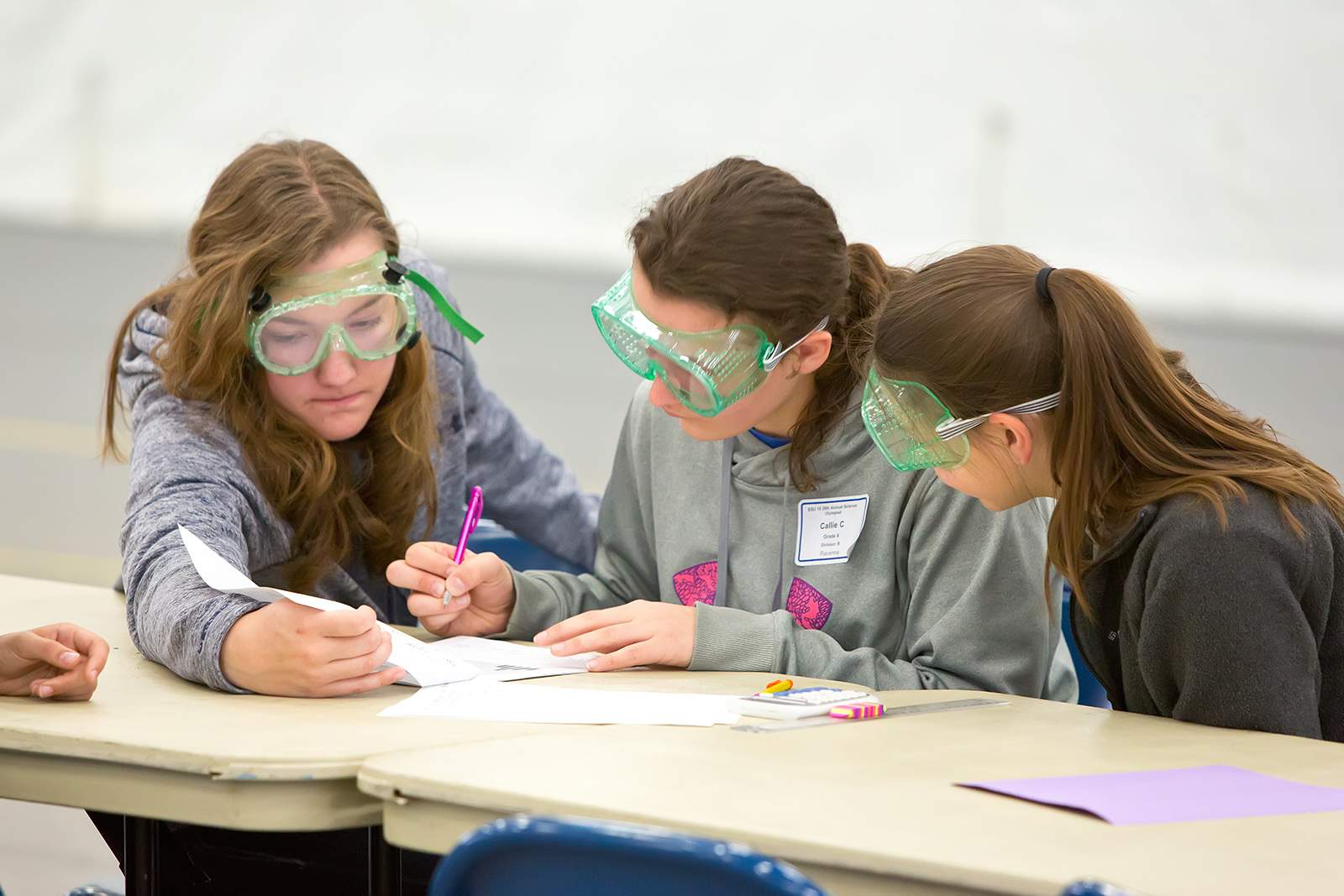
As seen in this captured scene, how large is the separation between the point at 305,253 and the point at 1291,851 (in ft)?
4.54

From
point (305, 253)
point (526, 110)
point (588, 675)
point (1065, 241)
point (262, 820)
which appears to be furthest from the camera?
point (526, 110)

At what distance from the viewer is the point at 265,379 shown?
1.83 meters

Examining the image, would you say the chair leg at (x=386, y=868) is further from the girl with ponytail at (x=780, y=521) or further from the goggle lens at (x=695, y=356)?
the goggle lens at (x=695, y=356)

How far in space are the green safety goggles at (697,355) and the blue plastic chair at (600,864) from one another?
0.88 metres

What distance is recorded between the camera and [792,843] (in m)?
0.90

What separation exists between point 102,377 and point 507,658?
5.35 m

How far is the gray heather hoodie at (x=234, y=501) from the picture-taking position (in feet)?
4.73

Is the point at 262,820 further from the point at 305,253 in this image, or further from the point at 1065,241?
the point at 1065,241

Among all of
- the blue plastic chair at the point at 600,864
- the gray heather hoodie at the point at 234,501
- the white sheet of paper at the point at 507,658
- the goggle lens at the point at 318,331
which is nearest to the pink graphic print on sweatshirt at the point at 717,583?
the white sheet of paper at the point at 507,658

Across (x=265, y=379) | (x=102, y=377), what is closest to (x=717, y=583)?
(x=265, y=379)

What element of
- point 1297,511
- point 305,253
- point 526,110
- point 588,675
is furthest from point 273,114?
point 1297,511

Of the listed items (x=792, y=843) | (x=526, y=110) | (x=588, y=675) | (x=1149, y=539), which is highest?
(x=526, y=110)

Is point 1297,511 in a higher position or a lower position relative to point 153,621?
higher

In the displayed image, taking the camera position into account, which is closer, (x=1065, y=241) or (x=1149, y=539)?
(x=1149, y=539)
